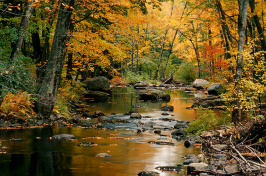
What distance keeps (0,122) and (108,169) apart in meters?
6.20

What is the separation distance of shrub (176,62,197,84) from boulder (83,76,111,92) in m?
19.3

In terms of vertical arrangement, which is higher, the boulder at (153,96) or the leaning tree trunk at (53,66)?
the leaning tree trunk at (53,66)

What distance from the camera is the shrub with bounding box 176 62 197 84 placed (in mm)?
42469

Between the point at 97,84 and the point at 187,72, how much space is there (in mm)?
20840

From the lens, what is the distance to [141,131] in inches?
445

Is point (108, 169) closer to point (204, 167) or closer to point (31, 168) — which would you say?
point (31, 168)

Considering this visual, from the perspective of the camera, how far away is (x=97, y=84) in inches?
1011

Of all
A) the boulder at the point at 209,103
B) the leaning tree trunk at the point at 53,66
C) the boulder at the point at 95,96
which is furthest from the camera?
the boulder at the point at 95,96

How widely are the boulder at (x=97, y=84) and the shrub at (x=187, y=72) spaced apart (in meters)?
19.3

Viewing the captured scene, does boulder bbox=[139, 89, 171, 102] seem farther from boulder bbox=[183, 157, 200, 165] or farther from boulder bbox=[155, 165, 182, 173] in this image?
boulder bbox=[155, 165, 182, 173]

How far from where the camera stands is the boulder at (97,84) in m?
25.2

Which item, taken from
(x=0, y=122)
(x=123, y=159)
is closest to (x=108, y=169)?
(x=123, y=159)

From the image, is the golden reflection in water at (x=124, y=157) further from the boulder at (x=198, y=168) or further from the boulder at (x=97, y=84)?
the boulder at (x=97, y=84)

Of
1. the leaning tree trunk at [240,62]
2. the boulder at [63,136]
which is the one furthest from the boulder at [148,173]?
the leaning tree trunk at [240,62]
